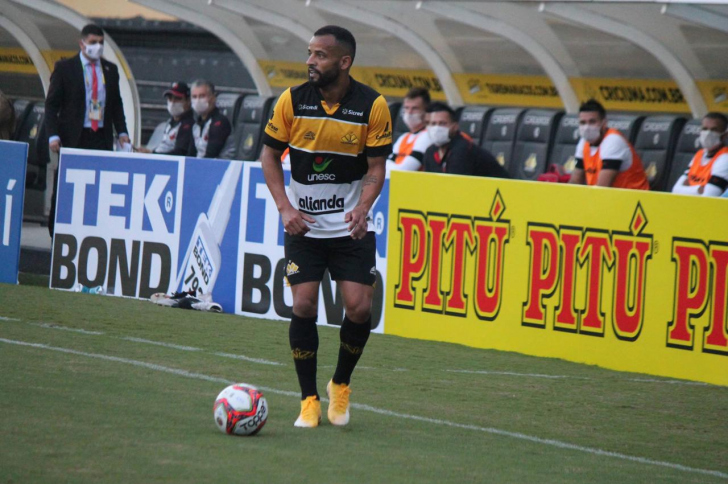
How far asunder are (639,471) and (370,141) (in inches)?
76.9

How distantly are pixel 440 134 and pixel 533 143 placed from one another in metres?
3.11

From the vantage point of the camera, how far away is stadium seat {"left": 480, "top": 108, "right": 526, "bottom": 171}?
562 inches

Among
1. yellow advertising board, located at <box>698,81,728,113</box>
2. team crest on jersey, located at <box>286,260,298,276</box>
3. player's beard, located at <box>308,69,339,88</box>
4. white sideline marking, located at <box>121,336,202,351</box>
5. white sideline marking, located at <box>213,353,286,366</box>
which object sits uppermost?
yellow advertising board, located at <box>698,81,728,113</box>

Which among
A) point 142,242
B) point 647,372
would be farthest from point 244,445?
point 142,242

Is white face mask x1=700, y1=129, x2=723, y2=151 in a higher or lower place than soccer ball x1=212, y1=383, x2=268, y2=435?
higher

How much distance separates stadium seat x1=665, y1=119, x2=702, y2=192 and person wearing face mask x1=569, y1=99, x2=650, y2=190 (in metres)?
1.67

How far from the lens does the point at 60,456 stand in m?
4.89

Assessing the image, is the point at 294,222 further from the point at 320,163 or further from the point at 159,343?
the point at 159,343

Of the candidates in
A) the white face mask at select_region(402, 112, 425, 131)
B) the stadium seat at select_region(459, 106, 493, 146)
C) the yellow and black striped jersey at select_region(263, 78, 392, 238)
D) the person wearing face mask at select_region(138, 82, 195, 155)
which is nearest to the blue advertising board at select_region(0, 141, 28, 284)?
the person wearing face mask at select_region(138, 82, 195, 155)

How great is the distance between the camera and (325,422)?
6.17 m

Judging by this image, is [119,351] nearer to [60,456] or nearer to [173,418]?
[173,418]

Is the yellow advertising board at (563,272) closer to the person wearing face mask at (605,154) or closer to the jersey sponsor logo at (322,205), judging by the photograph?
the person wearing face mask at (605,154)

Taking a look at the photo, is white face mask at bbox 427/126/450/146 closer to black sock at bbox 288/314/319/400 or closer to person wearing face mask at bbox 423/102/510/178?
person wearing face mask at bbox 423/102/510/178

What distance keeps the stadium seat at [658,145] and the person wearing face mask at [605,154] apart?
5.77 ft
